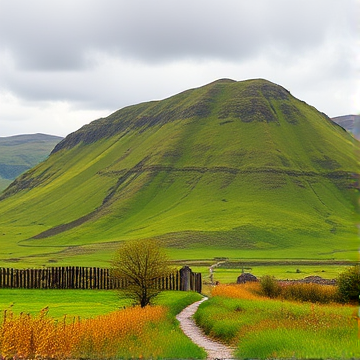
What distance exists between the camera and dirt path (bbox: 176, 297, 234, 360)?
1770 cm

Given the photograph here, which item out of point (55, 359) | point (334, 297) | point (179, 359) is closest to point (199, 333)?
point (179, 359)

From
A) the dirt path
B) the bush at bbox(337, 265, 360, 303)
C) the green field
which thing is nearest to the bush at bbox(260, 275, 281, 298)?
the bush at bbox(337, 265, 360, 303)

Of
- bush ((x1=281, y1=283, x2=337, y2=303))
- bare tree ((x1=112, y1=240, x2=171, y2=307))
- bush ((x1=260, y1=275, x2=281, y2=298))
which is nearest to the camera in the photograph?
bare tree ((x1=112, y1=240, x2=171, y2=307))

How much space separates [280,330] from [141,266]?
11.9 meters

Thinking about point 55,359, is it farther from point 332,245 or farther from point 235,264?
point 332,245

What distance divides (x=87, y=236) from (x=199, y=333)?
17276 centimetres

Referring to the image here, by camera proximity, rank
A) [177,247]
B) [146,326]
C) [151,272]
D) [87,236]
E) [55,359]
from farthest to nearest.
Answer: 1. [87,236]
2. [177,247]
3. [151,272]
4. [146,326]
5. [55,359]

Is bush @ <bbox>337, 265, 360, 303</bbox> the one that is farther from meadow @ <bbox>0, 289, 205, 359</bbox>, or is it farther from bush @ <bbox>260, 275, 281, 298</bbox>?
meadow @ <bbox>0, 289, 205, 359</bbox>

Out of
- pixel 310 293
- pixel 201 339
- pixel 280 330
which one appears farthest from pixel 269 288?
pixel 280 330

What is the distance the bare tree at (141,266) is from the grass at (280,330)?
3251mm

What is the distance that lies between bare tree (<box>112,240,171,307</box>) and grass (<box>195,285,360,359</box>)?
325 centimetres

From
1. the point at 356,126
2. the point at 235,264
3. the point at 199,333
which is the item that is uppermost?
the point at 356,126

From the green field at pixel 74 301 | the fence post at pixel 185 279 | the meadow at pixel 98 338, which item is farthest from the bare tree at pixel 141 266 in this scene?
the fence post at pixel 185 279

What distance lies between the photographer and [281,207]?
195375 millimetres
